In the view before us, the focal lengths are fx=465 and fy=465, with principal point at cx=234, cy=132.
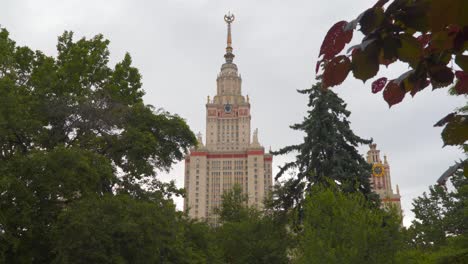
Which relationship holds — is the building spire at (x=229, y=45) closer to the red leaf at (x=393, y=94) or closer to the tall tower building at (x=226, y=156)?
the tall tower building at (x=226, y=156)

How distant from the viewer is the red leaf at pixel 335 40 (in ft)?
6.17

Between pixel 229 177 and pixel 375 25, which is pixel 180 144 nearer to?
pixel 375 25

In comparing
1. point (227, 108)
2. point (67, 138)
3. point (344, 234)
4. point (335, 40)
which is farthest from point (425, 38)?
point (227, 108)

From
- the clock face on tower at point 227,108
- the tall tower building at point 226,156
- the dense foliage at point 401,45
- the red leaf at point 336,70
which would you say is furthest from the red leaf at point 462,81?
the clock face on tower at point 227,108

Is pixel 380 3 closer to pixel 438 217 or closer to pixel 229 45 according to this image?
pixel 438 217

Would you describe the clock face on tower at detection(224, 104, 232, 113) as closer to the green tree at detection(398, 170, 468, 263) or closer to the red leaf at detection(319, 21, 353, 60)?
the green tree at detection(398, 170, 468, 263)

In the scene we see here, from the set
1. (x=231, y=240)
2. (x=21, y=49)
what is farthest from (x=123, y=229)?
(x=231, y=240)

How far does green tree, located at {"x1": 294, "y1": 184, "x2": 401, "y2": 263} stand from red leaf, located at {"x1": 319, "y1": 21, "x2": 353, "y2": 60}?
1672cm

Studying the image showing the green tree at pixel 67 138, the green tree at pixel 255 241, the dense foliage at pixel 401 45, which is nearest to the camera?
the dense foliage at pixel 401 45

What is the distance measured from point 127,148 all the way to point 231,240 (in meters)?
15.6

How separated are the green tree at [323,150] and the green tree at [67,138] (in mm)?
8058

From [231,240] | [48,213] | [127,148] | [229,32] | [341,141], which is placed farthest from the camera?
[229,32]

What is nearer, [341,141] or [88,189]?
[88,189]

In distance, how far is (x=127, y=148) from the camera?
2305 centimetres
